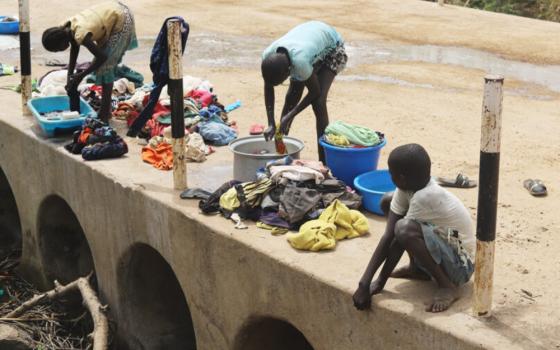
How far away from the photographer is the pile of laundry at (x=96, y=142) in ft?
25.5

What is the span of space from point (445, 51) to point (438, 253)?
828 cm

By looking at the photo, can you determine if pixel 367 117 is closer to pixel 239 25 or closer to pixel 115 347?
pixel 115 347

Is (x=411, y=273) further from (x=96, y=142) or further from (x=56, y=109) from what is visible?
(x=56, y=109)

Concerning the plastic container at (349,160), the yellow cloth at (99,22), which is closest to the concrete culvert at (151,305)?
the plastic container at (349,160)

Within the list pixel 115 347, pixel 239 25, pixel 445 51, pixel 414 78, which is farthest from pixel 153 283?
pixel 239 25

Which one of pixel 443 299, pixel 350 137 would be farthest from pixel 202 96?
pixel 443 299

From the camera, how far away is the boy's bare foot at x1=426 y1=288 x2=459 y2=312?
4703 mm

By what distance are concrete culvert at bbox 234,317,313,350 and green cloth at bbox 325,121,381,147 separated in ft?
4.80

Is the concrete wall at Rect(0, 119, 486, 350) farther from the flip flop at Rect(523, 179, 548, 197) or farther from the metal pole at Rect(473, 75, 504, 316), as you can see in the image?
the flip flop at Rect(523, 179, 548, 197)

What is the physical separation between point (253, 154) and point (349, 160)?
774 millimetres

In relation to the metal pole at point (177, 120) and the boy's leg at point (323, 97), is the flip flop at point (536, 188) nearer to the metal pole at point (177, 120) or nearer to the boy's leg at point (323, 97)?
the boy's leg at point (323, 97)

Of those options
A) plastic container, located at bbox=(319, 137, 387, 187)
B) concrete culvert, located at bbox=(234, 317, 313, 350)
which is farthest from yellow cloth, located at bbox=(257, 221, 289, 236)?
plastic container, located at bbox=(319, 137, 387, 187)

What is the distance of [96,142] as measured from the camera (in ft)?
25.8

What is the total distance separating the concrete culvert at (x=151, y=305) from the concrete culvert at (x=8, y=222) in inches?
146
